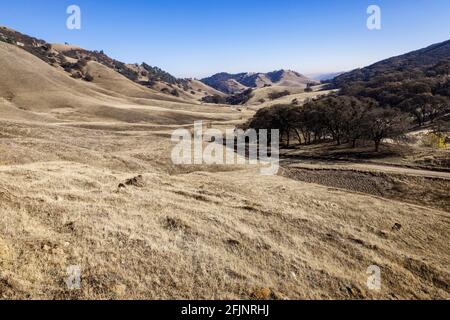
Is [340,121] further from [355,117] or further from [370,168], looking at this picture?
[370,168]

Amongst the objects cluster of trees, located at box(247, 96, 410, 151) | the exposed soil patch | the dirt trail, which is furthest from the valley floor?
cluster of trees, located at box(247, 96, 410, 151)

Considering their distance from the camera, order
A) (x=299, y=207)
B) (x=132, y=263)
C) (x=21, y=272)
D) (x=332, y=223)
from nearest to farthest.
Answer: (x=21, y=272), (x=132, y=263), (x=332, y=223), (x=299, y=207)

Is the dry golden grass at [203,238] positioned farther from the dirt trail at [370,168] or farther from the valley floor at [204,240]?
the dirt trail at [370,168]

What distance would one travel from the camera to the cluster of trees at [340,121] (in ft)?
176

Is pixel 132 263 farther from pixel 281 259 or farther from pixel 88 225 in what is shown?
pixel 281 259

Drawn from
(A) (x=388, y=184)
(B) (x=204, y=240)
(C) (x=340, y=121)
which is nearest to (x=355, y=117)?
(C) (x=340, y=121)

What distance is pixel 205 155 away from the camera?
48.4 meters

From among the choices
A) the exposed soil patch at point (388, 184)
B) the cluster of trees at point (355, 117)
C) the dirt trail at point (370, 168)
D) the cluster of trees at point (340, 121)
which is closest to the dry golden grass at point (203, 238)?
the exposed soil patch at point (388, 184)

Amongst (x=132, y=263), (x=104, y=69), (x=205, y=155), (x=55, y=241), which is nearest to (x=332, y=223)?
(x=132, y=263)

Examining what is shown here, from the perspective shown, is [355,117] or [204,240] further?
[355,117]

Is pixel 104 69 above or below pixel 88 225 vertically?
above

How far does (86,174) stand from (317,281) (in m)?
21.8

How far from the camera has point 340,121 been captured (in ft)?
204

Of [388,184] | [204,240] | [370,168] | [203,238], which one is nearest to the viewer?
[204,240]
